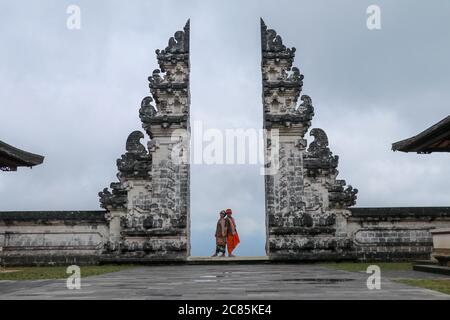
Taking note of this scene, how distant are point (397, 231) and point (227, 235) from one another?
5811mm

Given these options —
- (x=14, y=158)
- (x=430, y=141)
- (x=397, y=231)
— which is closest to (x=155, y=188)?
(x=14, y=158)

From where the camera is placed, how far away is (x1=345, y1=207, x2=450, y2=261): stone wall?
15.6m

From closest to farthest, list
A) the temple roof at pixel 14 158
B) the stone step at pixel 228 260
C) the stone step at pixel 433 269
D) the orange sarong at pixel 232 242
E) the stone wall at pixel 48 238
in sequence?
the stone step at pixel 433 269 < the temple roof at pixel 14 158 < the stone step at pixel 228 260 < the stone wall at pixel 48 238 < the orange sarong at pixel 232 242

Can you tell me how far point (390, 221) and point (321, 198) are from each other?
2.43 metres

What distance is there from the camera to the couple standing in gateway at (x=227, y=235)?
16219 mm

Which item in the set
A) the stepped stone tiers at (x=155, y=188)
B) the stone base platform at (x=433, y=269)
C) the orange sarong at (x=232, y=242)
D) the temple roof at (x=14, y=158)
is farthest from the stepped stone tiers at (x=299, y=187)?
the temple roof at (x=14, y=158)

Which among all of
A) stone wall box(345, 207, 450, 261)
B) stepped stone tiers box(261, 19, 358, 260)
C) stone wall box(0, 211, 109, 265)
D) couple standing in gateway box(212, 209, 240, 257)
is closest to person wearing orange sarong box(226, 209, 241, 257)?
couple standing in gateway box(212, 209, 240, 257)

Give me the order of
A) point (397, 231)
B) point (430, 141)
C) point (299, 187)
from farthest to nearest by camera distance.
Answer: point (299, 187) < point (397, 231) < point (430, 141)

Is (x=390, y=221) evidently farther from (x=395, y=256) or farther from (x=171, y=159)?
(x=171, y=159)

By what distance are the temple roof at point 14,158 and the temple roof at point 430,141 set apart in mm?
9060

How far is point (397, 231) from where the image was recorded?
15.8 m

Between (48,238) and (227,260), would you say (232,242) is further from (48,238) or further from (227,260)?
(48,238)

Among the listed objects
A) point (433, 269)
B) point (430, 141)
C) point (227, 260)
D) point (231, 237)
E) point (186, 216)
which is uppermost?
point (430, 141)

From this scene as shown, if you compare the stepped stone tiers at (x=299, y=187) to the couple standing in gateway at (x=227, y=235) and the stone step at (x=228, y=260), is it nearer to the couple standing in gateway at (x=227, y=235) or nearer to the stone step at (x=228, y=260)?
the stone step at (x=228, y=260)
